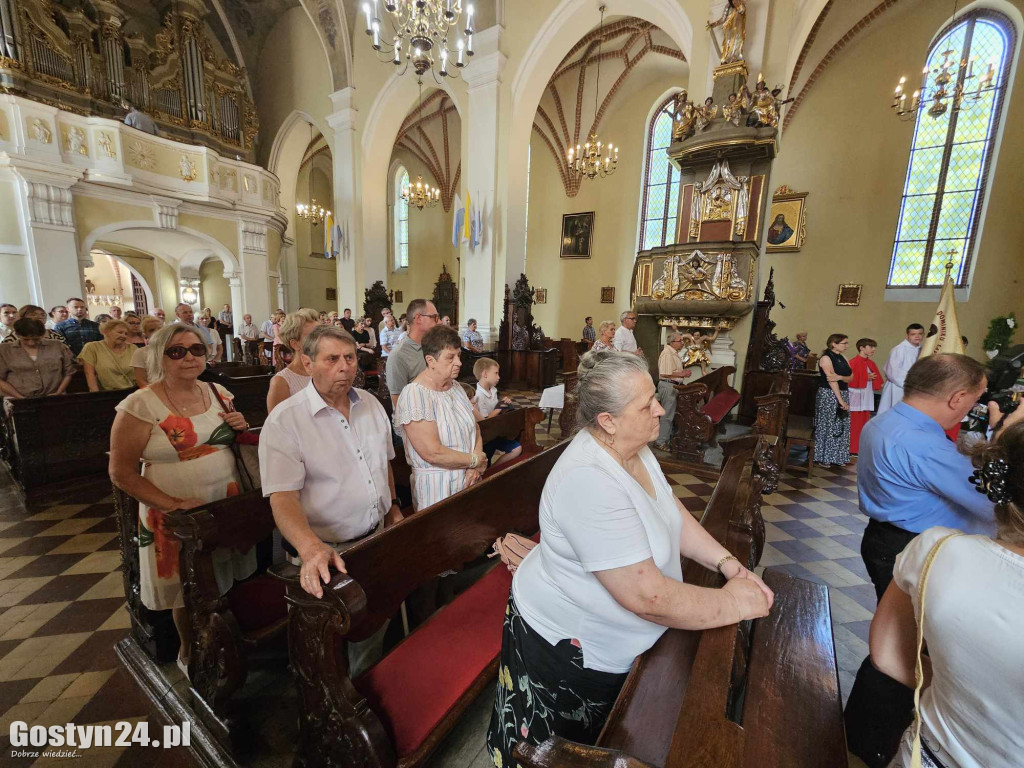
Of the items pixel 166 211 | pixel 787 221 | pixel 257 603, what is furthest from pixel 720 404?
pixel 166 211

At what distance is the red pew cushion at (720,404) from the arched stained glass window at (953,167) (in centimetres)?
722

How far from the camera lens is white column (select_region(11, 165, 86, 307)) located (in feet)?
27.0

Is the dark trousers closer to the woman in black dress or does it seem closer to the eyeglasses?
the eyeglasses

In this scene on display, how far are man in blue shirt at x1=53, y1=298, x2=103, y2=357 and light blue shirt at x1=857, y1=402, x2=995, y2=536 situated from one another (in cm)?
818

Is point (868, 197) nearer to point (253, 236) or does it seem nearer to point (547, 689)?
point (547, 689)

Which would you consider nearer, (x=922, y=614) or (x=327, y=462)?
(x=922, y=614)

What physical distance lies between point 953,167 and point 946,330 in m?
7.86

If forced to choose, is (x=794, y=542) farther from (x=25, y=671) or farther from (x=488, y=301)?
(x=488, y=301)

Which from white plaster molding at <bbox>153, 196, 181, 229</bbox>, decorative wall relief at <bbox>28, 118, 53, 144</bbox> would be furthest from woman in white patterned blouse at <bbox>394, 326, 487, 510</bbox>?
white plaster molding at <bbox>153, 196, 181, 229</bbox>

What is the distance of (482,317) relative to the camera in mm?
8656

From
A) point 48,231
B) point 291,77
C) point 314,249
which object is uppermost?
point 291,77

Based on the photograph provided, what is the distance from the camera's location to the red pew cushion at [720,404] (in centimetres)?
526

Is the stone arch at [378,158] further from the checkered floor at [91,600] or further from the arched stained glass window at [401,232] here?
the checkered floor at [91,600]

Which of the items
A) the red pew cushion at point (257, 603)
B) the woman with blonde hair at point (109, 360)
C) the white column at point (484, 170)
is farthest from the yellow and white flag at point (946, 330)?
the woman with blonde hair at point (109, 360)
